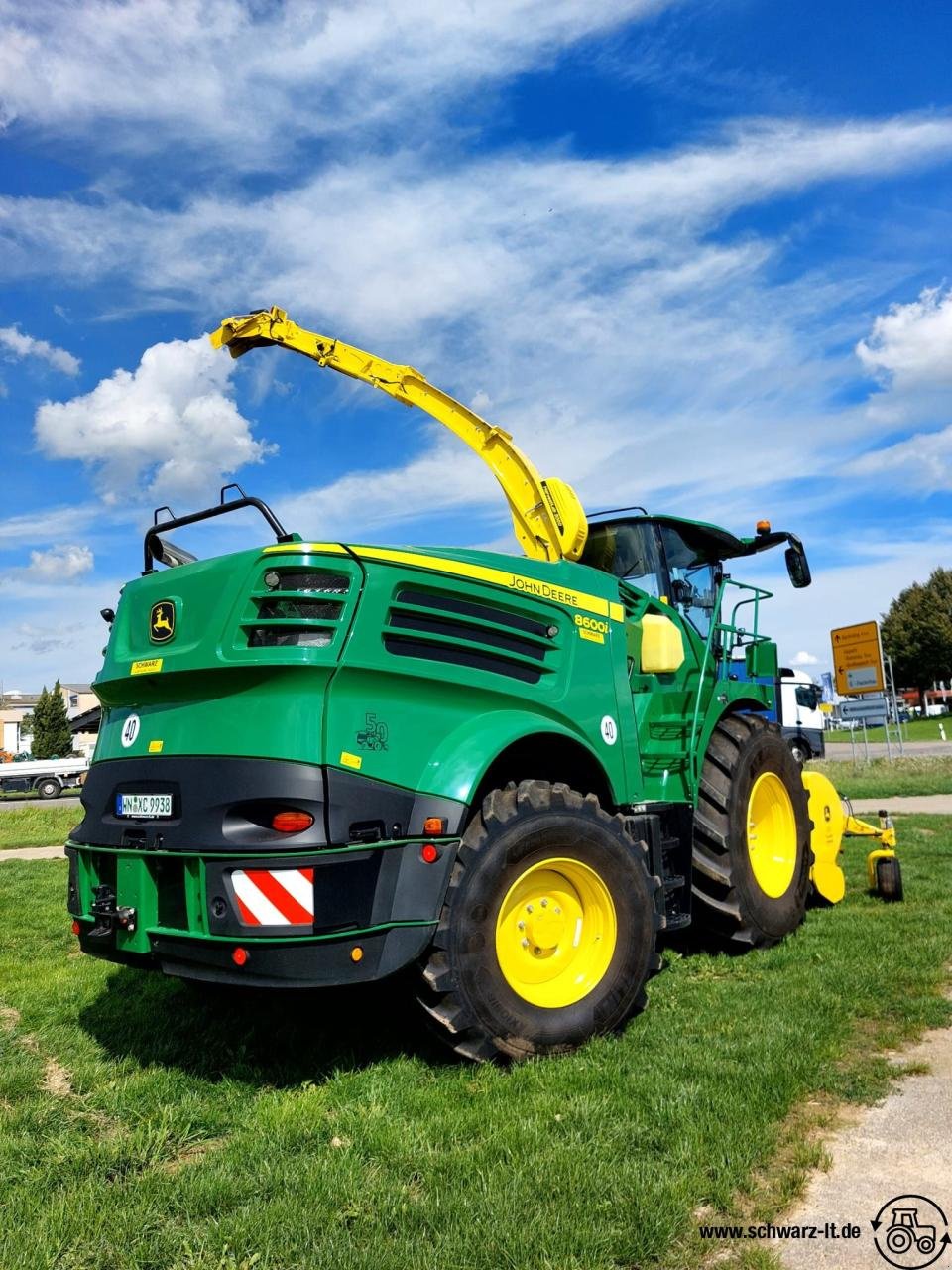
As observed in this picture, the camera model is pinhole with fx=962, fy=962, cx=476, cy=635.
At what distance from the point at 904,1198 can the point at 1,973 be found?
5.63 m

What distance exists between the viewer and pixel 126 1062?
4434mm

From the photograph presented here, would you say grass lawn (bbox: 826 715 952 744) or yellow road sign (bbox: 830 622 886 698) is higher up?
yellow road sign (bbox: 830 622 886 698)

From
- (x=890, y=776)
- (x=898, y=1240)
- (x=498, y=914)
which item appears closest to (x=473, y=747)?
(x=498, y=914)

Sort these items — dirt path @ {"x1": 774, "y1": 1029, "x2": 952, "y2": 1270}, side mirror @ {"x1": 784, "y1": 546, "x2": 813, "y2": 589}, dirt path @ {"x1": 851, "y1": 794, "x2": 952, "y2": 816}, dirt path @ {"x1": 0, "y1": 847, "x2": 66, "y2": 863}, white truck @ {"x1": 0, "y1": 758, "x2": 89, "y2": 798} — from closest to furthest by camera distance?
dirt path @ {"x1": 774, "y1": 1029, "x2": 952, "y2": 1270} < side mirror @ {"x1": 784, "y1": 546, "x2": 813, "y2": 589} < dirt path @ {"x1": 0, "y1": 847, "x2": 66, "y2": 863} < dirt path @ {"x1": 851, "y1": 794, "x2": 952, "y2": 816} < white truck @ {"x1": 0, "y1": 758, "x2": 89, "y2": 798}

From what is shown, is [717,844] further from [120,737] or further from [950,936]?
[120,737]

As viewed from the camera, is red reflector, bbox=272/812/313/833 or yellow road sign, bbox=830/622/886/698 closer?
red reflector, bbox=272/812/313/833

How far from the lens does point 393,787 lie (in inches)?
154

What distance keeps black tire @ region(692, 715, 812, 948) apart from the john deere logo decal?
324cm

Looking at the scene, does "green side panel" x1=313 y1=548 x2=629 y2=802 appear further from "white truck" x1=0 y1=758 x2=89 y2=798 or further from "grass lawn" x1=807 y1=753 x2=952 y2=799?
"white truck" x1=0 y1=758 x2=89 y2=798

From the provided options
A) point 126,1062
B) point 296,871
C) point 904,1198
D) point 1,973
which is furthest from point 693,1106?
point 1,973

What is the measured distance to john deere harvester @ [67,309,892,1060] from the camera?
3.74 m

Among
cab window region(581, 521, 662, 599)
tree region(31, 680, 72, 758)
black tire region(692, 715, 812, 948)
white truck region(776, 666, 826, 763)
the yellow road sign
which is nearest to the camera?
black tire region(692, 715, 812, 948)

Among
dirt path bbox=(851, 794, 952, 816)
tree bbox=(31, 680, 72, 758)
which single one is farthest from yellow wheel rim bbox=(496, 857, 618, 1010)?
tree bbox=(31, 680, 72, 758)

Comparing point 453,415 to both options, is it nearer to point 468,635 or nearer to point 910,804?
point 468,635
